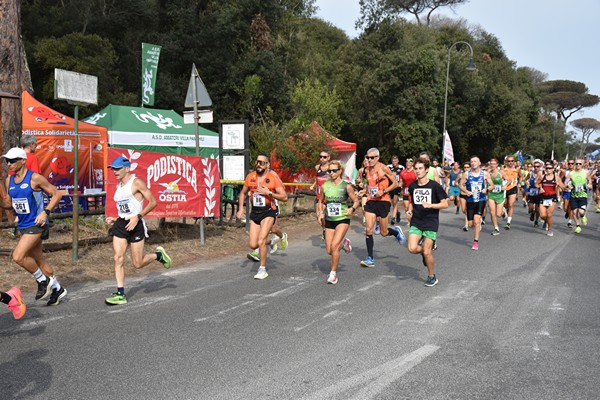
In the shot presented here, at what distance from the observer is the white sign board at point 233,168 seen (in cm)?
1365

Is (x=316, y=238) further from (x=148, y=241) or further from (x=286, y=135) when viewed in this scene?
(x=286, y=135)

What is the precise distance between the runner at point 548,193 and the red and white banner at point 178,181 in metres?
9.04

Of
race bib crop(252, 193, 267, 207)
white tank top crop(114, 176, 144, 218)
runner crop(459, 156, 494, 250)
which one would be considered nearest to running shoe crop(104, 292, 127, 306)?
white tank top crop(114, 176, 144, 218)

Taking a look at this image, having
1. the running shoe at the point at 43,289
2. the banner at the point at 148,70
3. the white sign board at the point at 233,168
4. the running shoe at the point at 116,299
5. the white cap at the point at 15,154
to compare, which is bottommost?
the running shoe at the point at 116,299

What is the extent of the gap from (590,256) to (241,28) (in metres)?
30.8

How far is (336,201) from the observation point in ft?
28.7

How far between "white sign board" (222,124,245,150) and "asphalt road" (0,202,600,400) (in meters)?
4.60

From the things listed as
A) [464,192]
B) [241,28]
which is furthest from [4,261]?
[241,28]

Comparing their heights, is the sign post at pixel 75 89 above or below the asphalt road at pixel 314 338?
above

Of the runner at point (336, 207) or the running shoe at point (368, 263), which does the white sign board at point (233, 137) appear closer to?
the running shoe at point (368, 263)

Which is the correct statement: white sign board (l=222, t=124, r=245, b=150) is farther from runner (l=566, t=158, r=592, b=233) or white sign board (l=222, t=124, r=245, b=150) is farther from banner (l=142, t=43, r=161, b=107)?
runner (l=566, t=158, r=592, b=233)

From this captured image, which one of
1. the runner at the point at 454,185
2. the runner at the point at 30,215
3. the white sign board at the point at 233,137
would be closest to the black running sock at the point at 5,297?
the runner at the point at 30,215

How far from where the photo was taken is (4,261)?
9.12 m

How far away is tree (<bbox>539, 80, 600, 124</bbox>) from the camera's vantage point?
109m
